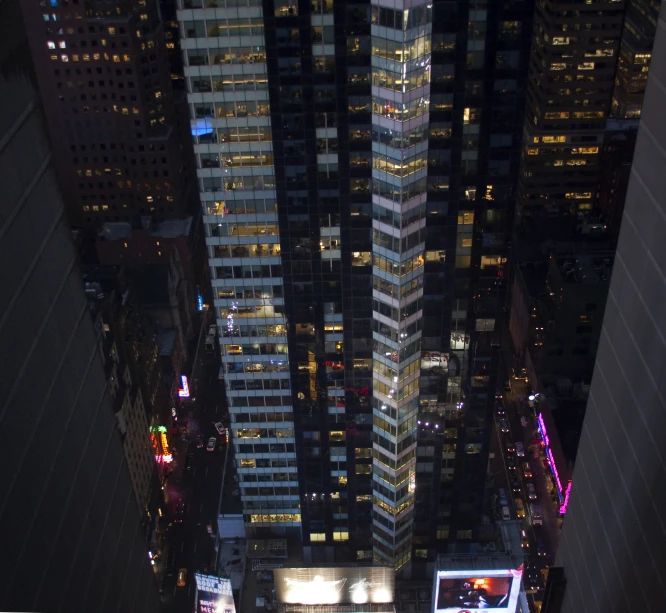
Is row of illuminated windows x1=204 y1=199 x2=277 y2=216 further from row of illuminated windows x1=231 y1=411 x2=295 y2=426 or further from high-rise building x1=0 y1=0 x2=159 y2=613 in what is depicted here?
high-rise building x1=0 y1=0 x2=159 y2=613

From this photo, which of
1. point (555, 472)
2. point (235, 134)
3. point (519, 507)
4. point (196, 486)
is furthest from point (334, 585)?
point (235, 134)

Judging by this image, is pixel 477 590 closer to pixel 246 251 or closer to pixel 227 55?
pixel 246 251

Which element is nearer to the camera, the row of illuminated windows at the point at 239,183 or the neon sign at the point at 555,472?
the row of illuminated windows at the point at 239,183

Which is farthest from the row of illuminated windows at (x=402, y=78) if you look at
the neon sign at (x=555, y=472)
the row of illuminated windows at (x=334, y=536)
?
the neon sign at (x=555, y=472)

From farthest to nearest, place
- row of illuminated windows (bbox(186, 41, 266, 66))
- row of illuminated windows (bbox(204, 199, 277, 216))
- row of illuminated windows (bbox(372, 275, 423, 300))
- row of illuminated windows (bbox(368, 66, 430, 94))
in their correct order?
row of illuminated windows (bbox(204, 199, 277, 216))
row of illuminated windows (bbox(372, 275, 423, 300))
row of illuminated windows (bbox(186, 41, 266, 66))
row of illuminated windows (bbox(368, 66, 430, 94))

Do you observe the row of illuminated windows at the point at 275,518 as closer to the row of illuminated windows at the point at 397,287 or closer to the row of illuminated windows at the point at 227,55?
the row of illuminated windows at the point at 397,287

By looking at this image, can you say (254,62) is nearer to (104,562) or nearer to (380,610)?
(104,562)

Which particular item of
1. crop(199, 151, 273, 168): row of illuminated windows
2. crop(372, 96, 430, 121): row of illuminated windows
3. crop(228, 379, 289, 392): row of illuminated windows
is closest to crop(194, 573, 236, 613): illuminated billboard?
crop(228, 379, 289, 392): row of illuminated windows

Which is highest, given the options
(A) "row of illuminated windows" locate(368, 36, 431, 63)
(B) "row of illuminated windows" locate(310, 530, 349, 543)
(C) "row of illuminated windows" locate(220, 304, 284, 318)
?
(A) "row of illuminated windows" locate(368, 36, 431, 63)
